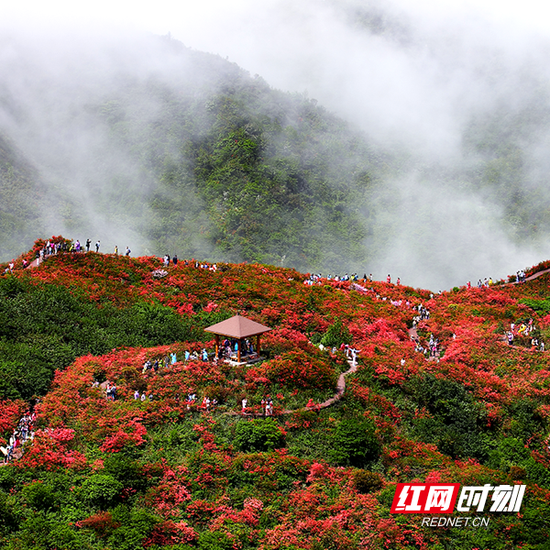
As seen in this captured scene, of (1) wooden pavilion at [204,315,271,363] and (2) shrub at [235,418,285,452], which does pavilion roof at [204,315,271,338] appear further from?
(2) shrub at [235,418,285,452]

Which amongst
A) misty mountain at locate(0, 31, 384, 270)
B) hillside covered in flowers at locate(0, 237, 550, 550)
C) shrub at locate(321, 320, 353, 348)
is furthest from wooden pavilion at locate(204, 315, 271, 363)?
misty mountain at locate(0, 31, 384, 270)

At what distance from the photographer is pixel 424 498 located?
21.5 metres

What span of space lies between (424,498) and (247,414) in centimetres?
801

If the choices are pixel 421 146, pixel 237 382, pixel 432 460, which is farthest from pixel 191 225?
pixel 432 460

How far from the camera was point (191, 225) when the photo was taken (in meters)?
70.1

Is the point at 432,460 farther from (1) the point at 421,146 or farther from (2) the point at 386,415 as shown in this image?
(1) the point at 421,146

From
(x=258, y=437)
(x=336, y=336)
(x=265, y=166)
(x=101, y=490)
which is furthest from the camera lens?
(x=265, y=166)

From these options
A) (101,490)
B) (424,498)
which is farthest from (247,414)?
(424,498)

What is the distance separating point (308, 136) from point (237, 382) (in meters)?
65.1

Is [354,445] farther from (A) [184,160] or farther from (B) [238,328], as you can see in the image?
(A) [184,160]

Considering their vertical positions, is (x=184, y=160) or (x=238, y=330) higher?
(x=184, y=160)

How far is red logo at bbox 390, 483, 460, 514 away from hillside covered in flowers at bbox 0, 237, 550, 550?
0.42 m

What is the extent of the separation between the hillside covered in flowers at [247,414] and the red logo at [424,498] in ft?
1.39

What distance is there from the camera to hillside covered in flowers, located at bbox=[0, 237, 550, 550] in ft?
65.5
